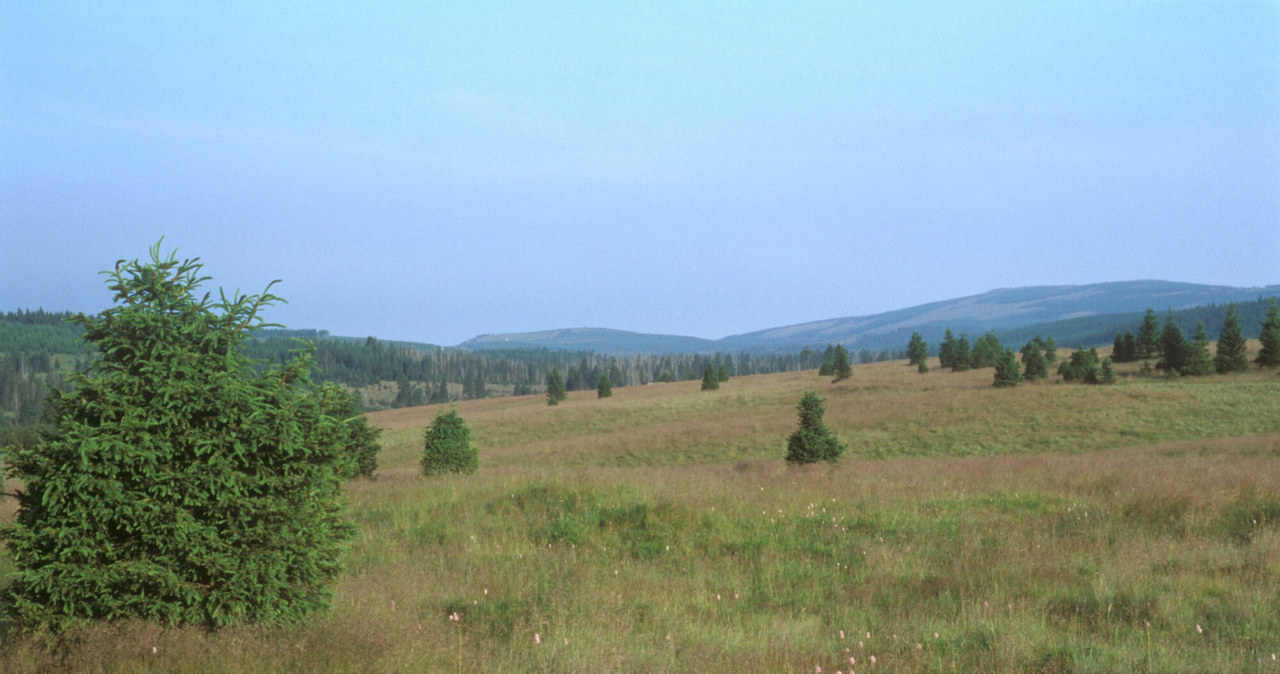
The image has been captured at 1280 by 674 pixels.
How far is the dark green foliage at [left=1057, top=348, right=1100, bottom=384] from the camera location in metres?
45.6

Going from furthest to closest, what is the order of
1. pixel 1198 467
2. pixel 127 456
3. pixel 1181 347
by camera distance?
pixel 1181 347 < pixel 1198 467 < pixel 127 456

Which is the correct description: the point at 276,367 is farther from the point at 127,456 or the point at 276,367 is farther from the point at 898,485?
the point at 898,485

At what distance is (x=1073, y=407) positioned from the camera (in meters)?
36.7

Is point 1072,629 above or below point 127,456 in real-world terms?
below

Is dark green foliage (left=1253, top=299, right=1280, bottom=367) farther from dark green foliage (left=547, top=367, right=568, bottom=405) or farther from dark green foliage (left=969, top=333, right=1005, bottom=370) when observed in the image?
dark green foliage (left=547, top=367, right=568, bottom=405)

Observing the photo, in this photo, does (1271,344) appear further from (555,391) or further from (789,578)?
(555,391)

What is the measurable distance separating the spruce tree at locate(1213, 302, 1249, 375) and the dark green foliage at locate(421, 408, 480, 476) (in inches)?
1896

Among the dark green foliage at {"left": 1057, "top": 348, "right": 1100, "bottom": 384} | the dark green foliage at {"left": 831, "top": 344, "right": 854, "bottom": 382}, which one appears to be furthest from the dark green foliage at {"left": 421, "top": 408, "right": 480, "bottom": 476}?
the dark green foliage at {"left": 831, "top": 344, "right": 854, "bottom": 382}

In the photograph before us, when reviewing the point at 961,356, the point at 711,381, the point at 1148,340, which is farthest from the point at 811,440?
the point at 961,356

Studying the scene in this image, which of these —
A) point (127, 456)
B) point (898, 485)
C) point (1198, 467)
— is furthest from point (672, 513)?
point (1198, 467)

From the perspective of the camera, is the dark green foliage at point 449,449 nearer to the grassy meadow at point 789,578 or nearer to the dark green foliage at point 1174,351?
the grassy meadow at point 789,578

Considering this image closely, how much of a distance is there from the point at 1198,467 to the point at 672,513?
1084 cm

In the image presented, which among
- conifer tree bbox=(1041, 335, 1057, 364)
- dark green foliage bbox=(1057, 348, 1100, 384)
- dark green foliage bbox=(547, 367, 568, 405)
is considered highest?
conifer tree bbox=(1041, 335, 1057, 364)

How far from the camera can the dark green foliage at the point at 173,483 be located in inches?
Answer: 167
